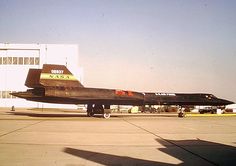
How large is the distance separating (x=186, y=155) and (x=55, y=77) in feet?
71.0

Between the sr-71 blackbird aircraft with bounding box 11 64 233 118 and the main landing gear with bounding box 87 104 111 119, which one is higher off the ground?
the sr-71 blackbird aircraft with bounding box 11 64 233 118

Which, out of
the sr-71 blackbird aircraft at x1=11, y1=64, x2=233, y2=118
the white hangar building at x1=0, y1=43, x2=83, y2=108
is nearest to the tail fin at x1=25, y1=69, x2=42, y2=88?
the sr-71 blackbird aircraft at x1=11, y1=64, x2=233, y2=118

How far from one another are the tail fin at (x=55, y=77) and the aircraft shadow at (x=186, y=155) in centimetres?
1929

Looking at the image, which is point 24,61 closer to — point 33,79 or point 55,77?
point 33,79

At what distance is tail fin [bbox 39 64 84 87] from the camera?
2869cm

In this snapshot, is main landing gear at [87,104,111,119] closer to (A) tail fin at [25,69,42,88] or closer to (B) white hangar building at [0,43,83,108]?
(A) tail fin at [25,69,42,88]

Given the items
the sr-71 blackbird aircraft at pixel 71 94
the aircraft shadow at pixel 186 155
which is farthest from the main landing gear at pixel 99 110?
the aircraft shadow at pixel 186 155

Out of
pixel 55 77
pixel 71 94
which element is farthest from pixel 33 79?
pixel 71 94

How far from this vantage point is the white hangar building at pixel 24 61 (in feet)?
180

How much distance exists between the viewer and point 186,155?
9.15 m

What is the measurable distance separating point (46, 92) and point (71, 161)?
2085 centimetres

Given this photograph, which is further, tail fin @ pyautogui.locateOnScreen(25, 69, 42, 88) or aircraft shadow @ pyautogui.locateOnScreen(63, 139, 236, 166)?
tail fin @ pyautogui.locateOnScreen(25, 69, 42, 88)

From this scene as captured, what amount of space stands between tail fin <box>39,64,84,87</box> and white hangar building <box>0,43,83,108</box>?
25.8 metres

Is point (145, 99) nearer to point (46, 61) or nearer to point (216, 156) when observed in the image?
point (216, 156)
